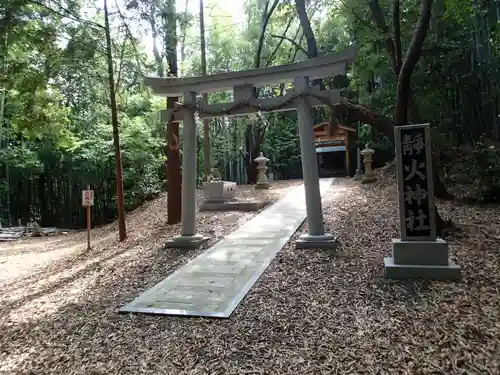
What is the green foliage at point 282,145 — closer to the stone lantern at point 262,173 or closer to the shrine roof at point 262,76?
the stone lantern at point 262,173

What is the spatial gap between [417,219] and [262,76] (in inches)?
123

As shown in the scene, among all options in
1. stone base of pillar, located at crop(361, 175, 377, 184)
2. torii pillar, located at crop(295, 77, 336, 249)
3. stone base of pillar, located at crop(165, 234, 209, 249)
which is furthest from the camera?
stone base of pillar, located at crop(361, 175, 377, 184)

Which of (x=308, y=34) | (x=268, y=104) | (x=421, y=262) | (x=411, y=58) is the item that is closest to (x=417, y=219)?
(x=421, y=262)

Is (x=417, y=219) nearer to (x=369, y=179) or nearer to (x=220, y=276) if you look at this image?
(x=220, y=276)

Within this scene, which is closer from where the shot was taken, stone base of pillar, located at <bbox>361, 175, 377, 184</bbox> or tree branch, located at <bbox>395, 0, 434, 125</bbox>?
tree branch, located at <bbox>395, 0, 434, 125</bbox>

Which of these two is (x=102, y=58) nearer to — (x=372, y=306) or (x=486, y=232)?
(x=372, y=306)

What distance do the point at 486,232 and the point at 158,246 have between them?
508 cm

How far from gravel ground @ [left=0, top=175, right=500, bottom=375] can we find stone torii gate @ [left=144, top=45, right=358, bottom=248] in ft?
2.43

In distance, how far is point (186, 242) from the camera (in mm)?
5691

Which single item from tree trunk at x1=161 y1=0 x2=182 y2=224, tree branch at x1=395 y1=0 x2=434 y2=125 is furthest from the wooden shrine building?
tree branch at x1=395 y1=0 x2=434 y2=125

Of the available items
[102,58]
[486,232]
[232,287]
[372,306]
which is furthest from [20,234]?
[486,232]

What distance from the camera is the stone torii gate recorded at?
16.8 feet

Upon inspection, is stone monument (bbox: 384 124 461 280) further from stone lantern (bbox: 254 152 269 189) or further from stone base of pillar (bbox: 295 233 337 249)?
stone lantern (bbox: 254 152 269 189)

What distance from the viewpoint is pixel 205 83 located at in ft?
18.8
